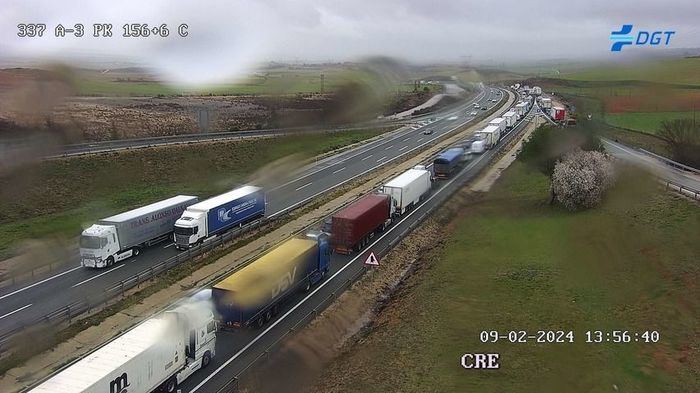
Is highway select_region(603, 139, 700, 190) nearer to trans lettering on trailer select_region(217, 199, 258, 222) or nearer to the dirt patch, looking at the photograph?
the dirt patch

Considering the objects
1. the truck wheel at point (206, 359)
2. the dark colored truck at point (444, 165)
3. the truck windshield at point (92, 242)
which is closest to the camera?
the truck wheel at point (206, 359)

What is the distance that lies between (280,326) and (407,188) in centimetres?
1551

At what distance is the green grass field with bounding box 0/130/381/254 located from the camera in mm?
28719

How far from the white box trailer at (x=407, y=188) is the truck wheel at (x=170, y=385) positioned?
18650 millimetres

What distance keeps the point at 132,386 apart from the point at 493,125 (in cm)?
4795

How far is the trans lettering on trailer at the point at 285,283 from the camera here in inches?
748

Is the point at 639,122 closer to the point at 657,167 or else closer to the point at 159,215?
the point at 657,167

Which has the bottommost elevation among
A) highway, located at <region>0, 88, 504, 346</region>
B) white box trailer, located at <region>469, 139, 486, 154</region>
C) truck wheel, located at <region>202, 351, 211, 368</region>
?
highway, located at <region>0, 88, 504, 346</region>

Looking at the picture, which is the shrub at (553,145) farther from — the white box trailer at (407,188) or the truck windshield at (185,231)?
the truck windshield at (185,231)

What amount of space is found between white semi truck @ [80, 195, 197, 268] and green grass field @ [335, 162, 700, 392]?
13.5m

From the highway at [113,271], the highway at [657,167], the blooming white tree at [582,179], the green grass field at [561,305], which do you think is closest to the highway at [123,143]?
the highway at [113,271]

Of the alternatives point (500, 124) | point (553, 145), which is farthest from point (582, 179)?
point (500, 124)

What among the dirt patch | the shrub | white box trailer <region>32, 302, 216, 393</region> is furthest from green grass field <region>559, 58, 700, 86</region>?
white box trailer <region>32, 302, 216, 393</region>

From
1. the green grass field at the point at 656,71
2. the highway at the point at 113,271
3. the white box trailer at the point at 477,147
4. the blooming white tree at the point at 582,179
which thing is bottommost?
the highway at the point at 113,271
